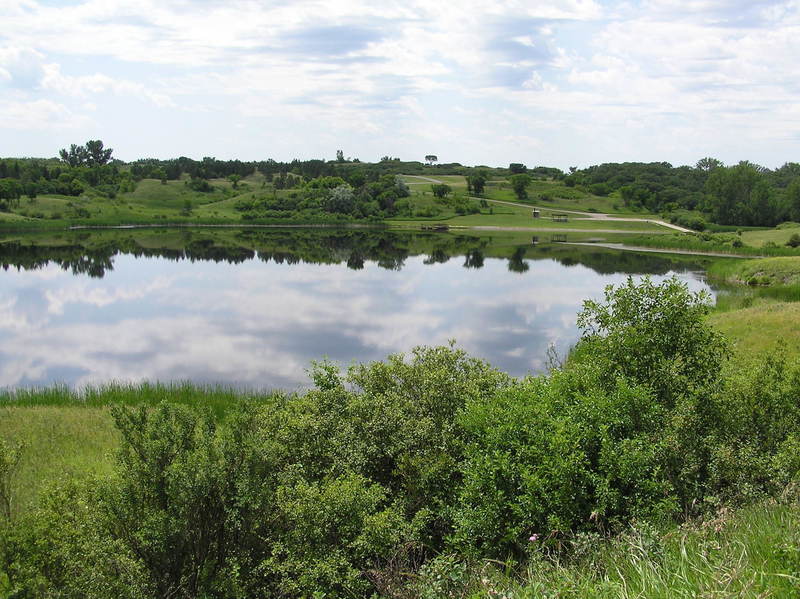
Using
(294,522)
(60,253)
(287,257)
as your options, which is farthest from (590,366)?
(60,253)

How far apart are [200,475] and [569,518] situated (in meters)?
4.67

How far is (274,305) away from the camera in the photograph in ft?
152

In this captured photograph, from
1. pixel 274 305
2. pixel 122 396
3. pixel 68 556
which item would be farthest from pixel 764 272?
pixel 68 556

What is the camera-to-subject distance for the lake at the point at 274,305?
3105 centimetres

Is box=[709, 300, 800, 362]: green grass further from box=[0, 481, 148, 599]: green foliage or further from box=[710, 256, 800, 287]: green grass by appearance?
box=[0, 481, 148, 599]: green foliage

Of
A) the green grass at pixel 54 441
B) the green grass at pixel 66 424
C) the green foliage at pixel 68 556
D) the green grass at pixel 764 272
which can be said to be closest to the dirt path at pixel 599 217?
the green grass at pixel 764 272

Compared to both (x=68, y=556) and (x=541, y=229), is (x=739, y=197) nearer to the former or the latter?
(x=541, y=229)

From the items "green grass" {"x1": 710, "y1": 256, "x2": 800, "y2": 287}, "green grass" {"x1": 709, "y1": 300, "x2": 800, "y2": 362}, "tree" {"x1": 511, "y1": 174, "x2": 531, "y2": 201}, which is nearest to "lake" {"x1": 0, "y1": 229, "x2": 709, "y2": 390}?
"green grass" {"x1": 710, "y1": 256, "x2": 800, "y2": 287}

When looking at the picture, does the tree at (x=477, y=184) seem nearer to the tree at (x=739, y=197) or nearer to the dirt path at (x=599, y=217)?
the dirt path at (x=599, y=217)

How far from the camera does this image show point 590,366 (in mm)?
10617

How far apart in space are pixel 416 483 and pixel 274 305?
37571 mm

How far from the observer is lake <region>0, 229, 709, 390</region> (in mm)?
31047

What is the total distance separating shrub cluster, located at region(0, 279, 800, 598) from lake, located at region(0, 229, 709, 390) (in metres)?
12.0

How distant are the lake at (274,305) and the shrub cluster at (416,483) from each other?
1205 centimetres
